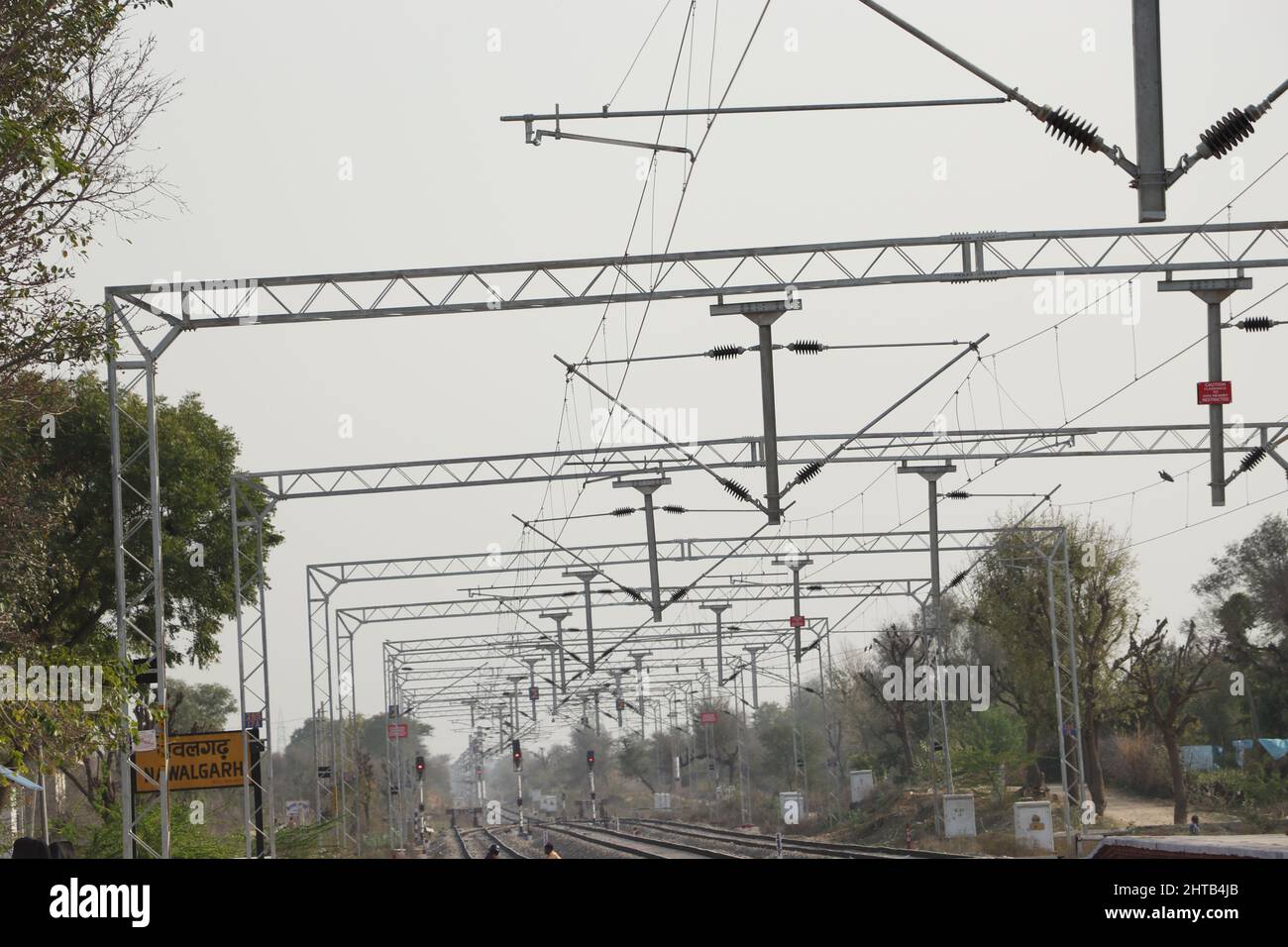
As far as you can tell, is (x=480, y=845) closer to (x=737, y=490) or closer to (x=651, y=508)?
(x=651, y=508)

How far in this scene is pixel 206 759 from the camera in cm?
2664

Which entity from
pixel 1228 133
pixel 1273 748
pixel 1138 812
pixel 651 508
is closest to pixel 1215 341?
pixel 1228 133

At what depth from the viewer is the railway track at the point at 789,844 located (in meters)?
33.3

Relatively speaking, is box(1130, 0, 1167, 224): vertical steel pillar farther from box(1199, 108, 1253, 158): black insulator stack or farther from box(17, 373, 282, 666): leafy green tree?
box(17, 373, 282, 666): leafy green tree

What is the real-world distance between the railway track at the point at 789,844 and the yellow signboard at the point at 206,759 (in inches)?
442

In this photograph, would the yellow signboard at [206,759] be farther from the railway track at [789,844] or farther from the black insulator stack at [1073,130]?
the black insulator stack at [1073,130]

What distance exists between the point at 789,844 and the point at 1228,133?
36.5 meters

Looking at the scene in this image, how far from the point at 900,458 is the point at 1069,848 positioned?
9090 mm

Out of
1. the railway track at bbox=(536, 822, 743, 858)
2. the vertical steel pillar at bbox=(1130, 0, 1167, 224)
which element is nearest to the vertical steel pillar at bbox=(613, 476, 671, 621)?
the railway track at bbox=(536, 822, 743, 858)

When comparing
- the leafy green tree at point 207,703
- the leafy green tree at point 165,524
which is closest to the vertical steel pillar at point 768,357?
the leafy green tree at point 165,524
